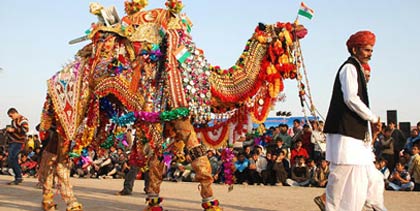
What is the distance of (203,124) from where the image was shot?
Result: 6.65 m

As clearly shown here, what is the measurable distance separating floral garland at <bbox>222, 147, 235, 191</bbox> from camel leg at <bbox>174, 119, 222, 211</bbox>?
460mm

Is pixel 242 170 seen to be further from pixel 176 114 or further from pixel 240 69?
pixel 176 114

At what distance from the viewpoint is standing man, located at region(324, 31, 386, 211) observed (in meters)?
4.61

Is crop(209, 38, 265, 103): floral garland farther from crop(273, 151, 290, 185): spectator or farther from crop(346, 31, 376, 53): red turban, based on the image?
crop(273, 151, 290, 185): spectator

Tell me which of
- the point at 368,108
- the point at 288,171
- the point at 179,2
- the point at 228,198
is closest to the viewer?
the point at 368,108

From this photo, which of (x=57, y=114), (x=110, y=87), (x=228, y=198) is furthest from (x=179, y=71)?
(x=228, y=198)

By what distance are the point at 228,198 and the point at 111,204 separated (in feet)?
7.06

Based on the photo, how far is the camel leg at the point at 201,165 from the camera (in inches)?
241

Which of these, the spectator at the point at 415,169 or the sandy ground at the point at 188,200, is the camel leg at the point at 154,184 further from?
the spectator at the point at 415,169

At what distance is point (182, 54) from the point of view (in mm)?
6355

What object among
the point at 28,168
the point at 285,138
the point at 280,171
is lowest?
the point at 28,168

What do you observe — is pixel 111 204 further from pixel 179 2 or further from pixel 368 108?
pixel 368 108

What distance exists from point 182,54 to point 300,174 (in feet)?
22.7

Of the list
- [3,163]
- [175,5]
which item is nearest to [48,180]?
[175,5]
